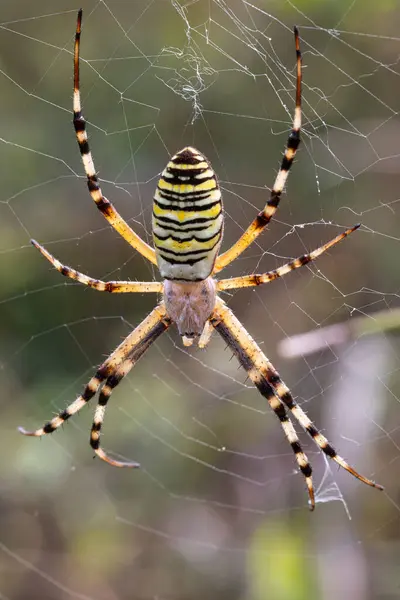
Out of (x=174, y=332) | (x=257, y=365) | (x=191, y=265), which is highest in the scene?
(x=174, y=332)

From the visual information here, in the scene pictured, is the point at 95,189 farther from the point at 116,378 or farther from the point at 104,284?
the point at 116,378

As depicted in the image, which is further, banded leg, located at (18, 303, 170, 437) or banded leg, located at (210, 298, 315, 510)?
banded leg, located at (18, 303, 170, 437)

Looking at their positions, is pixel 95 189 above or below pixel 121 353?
above

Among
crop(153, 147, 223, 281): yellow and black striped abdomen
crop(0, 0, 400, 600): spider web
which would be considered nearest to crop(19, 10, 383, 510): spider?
crop(153, 147, 223, 281): yellow and black striped abdomen

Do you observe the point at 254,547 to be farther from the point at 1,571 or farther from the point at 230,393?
the point at 1,571

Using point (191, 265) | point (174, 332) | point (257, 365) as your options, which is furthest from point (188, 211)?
point (174, 332)

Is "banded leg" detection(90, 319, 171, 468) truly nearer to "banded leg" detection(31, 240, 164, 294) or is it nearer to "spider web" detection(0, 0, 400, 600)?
"banded leg" detection(31, 240, 164, 294)

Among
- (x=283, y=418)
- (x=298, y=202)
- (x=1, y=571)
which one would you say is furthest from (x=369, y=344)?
(x=1, y=571)
